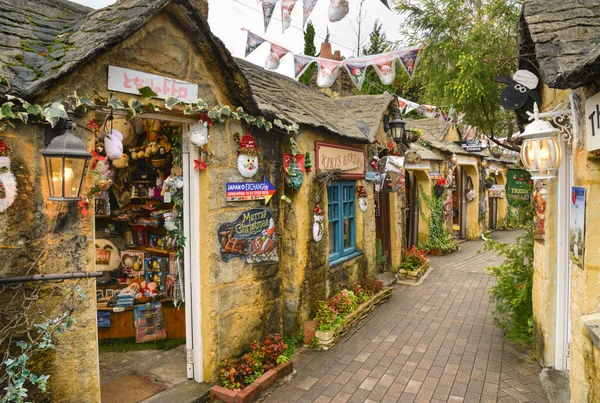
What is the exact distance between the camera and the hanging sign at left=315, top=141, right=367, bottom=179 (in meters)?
6.10

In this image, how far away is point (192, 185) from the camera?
4250mm

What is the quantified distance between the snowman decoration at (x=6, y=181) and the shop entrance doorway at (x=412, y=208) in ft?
35.4

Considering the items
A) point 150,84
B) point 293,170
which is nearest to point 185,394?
point 293,170

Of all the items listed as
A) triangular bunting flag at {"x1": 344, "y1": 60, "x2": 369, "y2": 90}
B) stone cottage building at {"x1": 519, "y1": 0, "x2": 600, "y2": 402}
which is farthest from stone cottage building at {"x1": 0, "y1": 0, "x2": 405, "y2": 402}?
stone cottage building at {"x1": 519, "y1": 0, "x2": 600, "y2": 402}

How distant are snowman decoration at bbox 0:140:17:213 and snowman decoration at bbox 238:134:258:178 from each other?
221 cm

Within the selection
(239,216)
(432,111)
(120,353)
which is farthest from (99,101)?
(432,111)

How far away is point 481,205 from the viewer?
15.1 metres

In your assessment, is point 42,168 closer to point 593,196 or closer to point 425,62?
point 593,196

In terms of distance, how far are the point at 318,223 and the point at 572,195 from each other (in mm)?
3224

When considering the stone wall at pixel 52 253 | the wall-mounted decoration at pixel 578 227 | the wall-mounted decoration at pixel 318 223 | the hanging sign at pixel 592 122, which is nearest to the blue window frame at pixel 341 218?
the wall-mounted decoration at pixel 318 223

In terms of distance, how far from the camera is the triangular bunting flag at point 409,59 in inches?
283

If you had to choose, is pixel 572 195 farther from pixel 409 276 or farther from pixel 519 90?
pixel 409 276

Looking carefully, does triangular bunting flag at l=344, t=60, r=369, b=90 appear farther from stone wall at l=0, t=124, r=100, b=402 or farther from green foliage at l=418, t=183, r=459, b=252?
stone wall at l=0, t=124, r=100, b=402

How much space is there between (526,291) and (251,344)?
3.67 metres
